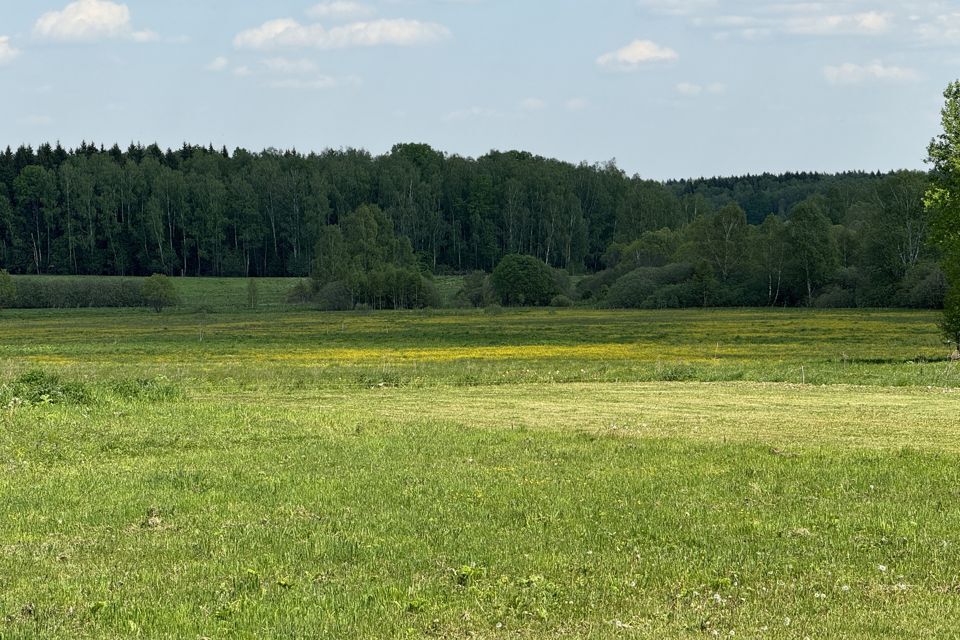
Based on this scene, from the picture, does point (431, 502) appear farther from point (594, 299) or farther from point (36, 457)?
point (594, 299)

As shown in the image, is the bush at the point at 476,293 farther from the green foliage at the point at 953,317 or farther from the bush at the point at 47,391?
the bush at the point at 47,391

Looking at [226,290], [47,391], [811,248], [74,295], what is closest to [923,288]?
[811,248]

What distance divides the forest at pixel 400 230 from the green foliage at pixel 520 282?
2.73 metres

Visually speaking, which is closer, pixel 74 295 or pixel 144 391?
pixel 144 391

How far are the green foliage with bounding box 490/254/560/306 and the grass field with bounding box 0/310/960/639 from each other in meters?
102

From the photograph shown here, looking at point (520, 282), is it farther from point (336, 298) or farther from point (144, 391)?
point (144, 391)

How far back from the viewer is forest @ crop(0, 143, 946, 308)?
12275 centimetres

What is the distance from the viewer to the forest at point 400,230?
123 meters

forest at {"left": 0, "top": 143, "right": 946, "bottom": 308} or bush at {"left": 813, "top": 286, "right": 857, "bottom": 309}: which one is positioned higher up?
forest at {"left": 0, "top": 143, "right": 946, "bottom": 308}

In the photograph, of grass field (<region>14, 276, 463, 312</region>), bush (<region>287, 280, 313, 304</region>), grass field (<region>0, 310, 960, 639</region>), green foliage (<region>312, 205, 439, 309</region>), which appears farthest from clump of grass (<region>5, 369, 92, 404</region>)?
bush (<region>287, 280, 313, 304</region>)

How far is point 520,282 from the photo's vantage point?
134m

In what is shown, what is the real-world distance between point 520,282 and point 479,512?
396ft

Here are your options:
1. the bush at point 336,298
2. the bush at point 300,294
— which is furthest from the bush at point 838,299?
the bush at point 300,294

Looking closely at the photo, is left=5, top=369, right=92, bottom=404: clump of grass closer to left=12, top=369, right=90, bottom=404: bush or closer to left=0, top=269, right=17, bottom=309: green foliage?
left=12, top=369, right=90, bottom=404: bush
